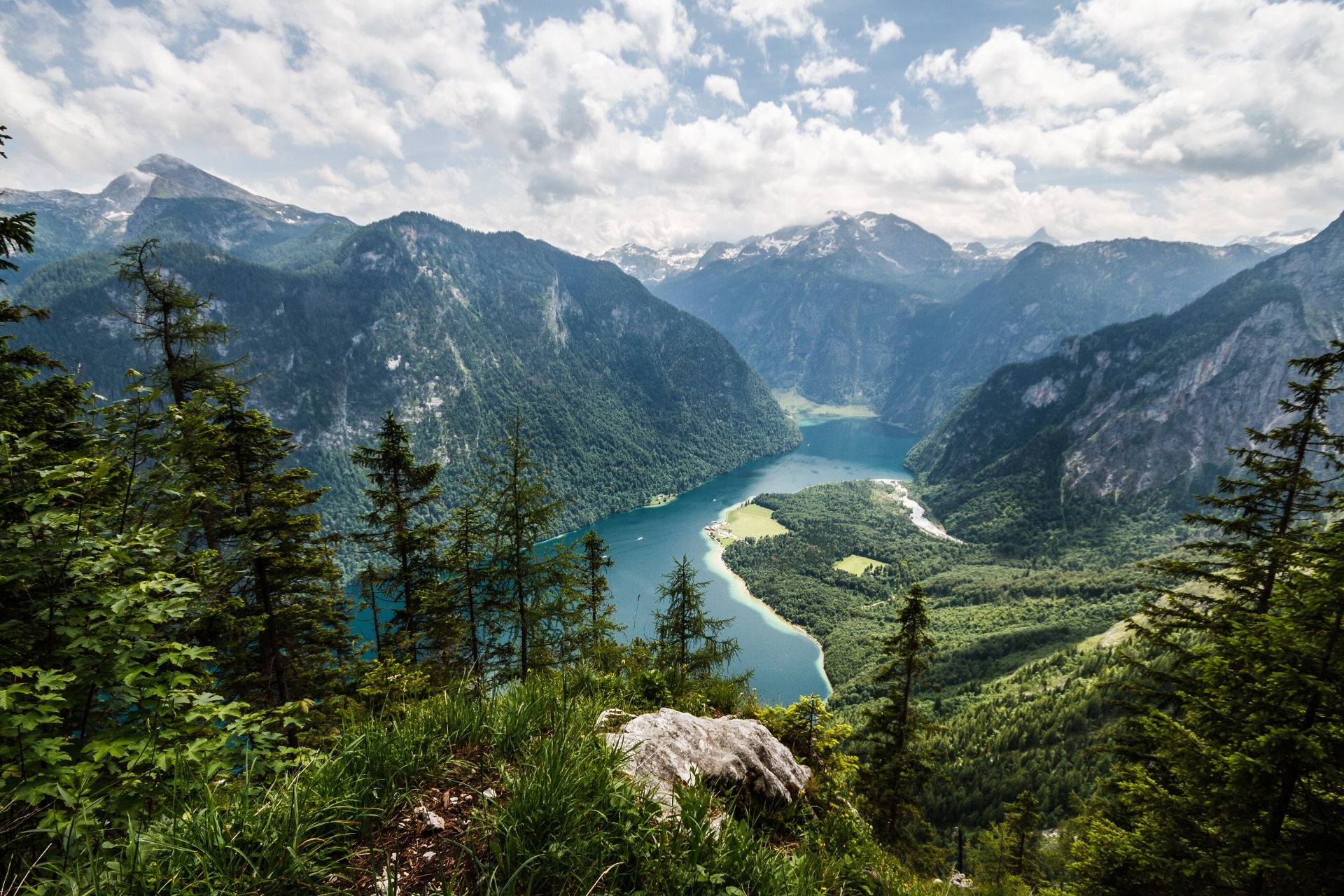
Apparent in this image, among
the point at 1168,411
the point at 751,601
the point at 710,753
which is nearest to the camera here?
the point at 710,753

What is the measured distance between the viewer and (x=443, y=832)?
9.57 feet

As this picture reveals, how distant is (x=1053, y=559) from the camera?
134 metres

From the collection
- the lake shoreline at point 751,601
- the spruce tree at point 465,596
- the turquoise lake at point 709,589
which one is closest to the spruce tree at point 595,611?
the spruce tree at point 465,596

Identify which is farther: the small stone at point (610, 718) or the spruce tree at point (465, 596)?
the spruce tree at point (465, 596)

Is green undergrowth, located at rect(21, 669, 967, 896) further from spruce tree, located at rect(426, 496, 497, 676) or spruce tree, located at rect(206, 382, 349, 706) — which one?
spruce tree, located at rect(426, 496, 497, 676)

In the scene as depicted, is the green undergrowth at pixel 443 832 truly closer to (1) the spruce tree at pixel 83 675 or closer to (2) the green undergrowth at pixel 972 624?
(1) the spruce tree at pixel 83 675

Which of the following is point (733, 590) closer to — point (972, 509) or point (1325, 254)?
point (972, 509)

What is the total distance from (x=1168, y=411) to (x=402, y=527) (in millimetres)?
221290

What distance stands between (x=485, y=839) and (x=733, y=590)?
100 metres

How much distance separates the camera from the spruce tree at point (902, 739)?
15734mm

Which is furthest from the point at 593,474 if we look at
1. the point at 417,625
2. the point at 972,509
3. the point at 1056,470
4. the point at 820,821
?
the point at 820,821

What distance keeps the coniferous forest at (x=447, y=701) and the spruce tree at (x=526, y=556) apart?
111 mm

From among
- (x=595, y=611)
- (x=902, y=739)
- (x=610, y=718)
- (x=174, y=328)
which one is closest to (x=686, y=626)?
Result: (x=595, y=611)

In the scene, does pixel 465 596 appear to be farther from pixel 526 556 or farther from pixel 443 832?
Result: pixel 443 832
